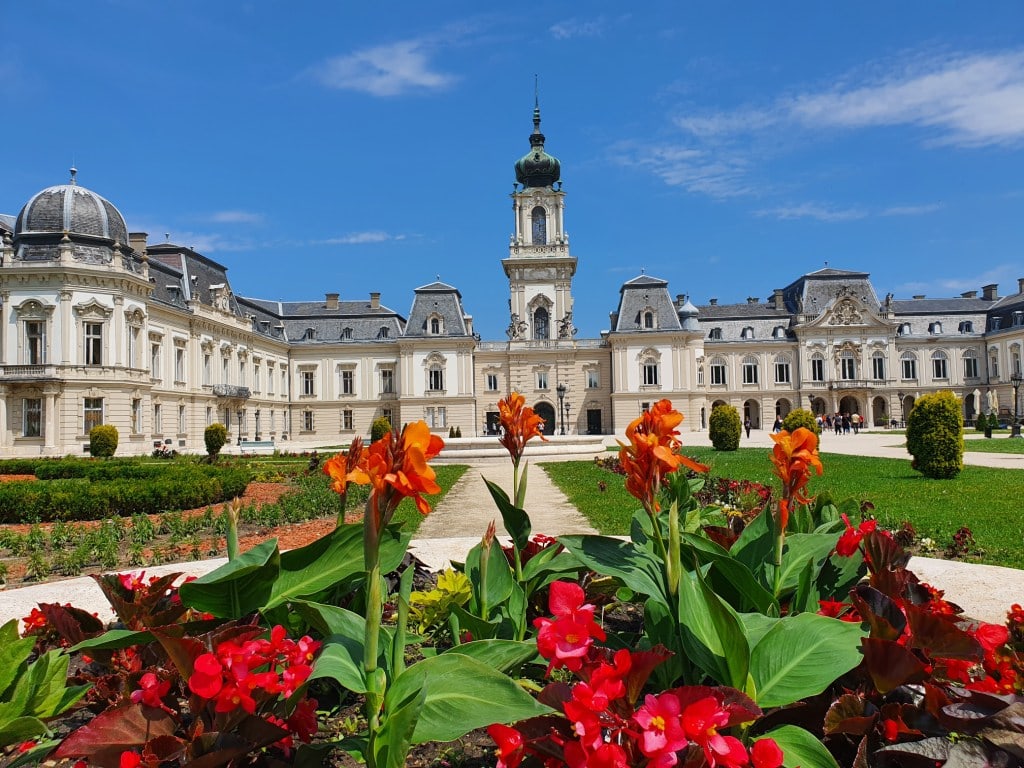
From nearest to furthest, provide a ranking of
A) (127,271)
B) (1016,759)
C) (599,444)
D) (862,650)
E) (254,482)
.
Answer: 1. (1016,759)
2. (862,650)
3. (254,482)
4. (599,444)
5. (127,271)

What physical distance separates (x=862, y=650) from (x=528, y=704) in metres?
0.90

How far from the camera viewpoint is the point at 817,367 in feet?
150

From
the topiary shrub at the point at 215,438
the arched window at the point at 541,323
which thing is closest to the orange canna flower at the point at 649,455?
the topiary shrub at the point at 215,438

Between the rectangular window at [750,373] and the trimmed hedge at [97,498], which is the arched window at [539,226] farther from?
the trimmed hedge at [97,498]

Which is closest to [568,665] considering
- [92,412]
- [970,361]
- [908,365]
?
[92,412]

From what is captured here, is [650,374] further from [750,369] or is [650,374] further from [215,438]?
[215,438]

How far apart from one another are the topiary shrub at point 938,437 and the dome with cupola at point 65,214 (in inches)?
1221

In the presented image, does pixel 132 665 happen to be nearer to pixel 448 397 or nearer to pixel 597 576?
pixel 597 576

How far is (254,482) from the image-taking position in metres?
14.9

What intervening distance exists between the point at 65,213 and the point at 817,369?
45.7 meters

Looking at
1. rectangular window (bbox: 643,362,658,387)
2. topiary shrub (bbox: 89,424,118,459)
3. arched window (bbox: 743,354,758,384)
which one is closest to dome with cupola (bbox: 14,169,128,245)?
topiary shrub (bbox: 89,424,118,459)

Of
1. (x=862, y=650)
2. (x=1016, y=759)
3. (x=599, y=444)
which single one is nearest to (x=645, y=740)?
(x=862, y=650)

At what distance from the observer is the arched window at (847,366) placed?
45.6 meters

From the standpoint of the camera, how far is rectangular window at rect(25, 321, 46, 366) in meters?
27.2
